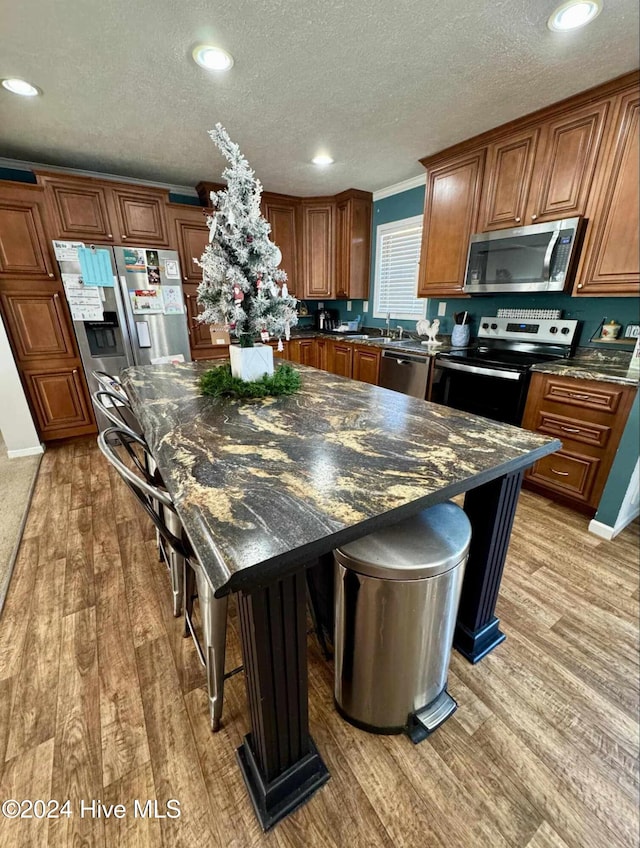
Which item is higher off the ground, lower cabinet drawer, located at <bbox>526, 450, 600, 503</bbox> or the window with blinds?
the window with blinds

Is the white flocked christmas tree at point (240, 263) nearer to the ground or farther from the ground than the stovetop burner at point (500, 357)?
farther from the ground

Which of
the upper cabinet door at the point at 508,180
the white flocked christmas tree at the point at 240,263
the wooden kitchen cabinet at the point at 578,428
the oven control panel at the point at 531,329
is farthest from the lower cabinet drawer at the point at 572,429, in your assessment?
the white flocked christmas tree at the point at 240,263

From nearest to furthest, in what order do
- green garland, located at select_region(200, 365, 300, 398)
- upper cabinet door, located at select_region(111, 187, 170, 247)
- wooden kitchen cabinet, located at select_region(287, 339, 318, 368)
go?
green garland, located at select_region(200, 365, 300, 398), upper cabinet door, located at select_region(111, 187, 170, 247), wooden kitchen cabinet, located at select_region(287, 339, 318, 368)

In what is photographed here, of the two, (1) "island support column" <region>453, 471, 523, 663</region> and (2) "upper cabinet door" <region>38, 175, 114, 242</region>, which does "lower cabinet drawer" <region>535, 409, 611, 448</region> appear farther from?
(2) "upper cabinet door" <region>38, 175, 114, 242</region>

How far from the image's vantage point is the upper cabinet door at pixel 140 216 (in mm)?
3084

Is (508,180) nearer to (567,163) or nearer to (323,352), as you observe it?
(567,163)

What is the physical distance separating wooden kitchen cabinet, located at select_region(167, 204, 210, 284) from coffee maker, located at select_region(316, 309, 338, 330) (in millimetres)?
1737

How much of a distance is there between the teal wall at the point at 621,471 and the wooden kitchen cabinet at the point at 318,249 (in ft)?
11.2

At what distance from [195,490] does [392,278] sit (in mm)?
3868

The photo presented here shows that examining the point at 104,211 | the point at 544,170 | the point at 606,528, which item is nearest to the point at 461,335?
the point at 544,170

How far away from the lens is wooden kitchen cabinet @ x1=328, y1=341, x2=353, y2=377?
398 centimetres

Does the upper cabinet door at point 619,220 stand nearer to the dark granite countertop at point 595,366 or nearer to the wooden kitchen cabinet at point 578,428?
the dark granite countertop at point 595,366

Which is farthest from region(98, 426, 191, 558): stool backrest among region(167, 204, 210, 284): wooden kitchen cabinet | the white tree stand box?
region(167, 204, 210, 284): wooden kitchen cabinet

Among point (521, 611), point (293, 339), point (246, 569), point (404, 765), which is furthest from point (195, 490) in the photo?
point (293, 339)
